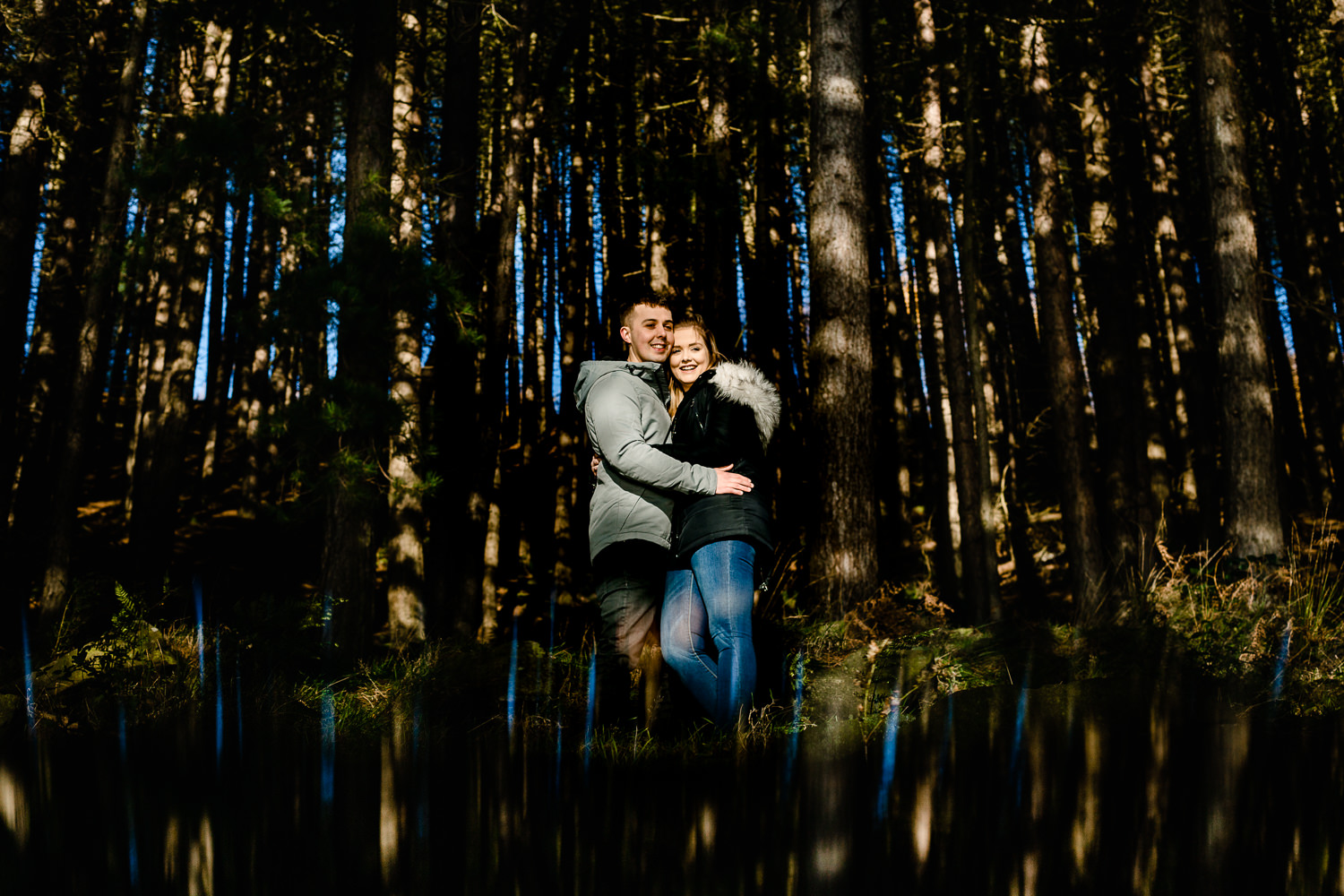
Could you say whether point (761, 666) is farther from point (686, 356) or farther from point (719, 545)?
point (686, 356)

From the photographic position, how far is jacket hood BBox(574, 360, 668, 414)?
3701 millimetres

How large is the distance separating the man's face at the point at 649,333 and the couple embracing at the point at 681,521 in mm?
28

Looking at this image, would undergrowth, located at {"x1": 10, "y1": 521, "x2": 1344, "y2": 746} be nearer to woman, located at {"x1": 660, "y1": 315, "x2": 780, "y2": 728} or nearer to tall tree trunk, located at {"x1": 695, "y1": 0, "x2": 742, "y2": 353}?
woman, located at {"x1": 660, "y1": 315, "x2": 780, "y2": 728}

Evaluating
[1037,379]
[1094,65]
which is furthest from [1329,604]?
[1037,379]

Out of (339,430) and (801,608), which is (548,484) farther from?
A: (801,608)

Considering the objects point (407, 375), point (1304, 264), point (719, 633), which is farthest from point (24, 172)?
point (1304, 264)

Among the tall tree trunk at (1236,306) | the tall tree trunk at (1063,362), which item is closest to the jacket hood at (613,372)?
the tall tree trunk at (1236,306)

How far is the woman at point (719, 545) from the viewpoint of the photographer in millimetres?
3479

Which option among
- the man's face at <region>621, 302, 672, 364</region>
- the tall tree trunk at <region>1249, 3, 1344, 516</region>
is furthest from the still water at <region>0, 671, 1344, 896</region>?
the tall tree trunk at <region>1249, 3, 1344, 516</region>

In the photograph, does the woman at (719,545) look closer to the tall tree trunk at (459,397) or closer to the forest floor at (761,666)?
the forest floor at (761,666)

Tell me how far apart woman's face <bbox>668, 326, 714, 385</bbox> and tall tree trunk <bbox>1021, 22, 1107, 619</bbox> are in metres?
8.35

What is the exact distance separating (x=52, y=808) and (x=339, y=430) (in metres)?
4.76

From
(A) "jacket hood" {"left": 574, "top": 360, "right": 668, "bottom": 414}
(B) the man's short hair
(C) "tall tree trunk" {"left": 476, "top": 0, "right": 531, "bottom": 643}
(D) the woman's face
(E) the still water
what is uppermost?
(C) "tall tree trunk" {"left": 476, "top": 0, "right": 531, "bottom": 643}

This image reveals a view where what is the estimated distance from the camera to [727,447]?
3.62 meters
